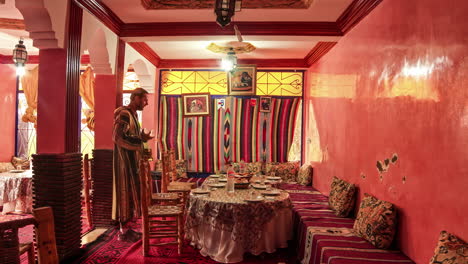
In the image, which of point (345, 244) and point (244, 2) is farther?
point (244, 2)

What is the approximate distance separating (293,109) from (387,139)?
4411 millimetres

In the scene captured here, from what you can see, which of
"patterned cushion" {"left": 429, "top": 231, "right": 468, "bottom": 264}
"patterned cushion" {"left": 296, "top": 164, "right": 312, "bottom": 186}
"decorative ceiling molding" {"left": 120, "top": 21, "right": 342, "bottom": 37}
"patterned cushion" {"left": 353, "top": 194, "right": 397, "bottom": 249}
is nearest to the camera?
"patterned cushion" {"left": 429, "top": 231, "right": 468, "bottom": 264}

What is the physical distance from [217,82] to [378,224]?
5.35 metres

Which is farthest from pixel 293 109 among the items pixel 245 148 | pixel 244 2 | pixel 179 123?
pixel 244 2

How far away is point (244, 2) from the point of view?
443 centimetres

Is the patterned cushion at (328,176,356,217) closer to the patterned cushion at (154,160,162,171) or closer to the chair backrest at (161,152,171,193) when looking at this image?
the chair backrest at (161,152,171,193)

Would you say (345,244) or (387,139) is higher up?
(387,139)

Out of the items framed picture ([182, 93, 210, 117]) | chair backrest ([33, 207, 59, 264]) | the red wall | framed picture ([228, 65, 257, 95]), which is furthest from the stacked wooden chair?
framed picture ([182, 93, 210, 117])

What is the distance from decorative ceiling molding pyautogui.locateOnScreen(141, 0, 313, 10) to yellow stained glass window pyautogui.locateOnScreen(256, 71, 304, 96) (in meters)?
3.32

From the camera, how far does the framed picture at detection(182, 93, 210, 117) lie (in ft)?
25.6

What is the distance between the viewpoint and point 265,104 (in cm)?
776

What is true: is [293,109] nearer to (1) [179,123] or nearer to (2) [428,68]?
(1) [179,123]

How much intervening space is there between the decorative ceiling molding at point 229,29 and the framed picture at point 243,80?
230 cm

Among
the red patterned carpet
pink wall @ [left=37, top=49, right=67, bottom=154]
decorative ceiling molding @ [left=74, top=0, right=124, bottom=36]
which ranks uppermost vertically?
decorative ceiling molding @ [left=74, top=0, right=124, bottom=36]
